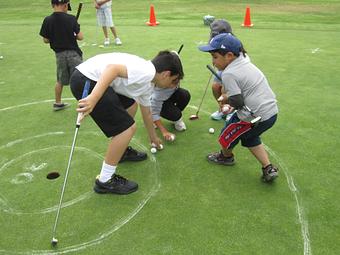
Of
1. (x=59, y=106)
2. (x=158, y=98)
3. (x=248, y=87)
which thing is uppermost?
(x=248, y=87)

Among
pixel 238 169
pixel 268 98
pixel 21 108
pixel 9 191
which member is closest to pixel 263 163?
pixel 238 169

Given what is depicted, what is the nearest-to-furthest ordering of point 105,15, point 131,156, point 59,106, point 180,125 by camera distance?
point 131,156 < point 180,125 < point 59,106 < point 105,15

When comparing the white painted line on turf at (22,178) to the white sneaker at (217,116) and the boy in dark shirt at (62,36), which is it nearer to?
the boy in dark shirt at (62,36)

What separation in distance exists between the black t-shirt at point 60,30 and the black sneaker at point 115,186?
264 cm

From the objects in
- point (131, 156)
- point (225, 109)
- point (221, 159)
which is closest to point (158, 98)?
point (131, 156)

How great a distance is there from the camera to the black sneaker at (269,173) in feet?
12.5

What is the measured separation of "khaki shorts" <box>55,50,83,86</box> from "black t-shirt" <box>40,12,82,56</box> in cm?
9

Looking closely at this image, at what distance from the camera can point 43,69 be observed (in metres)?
7.72

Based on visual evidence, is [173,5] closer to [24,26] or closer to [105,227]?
[24,26]

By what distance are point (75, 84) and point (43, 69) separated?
4.47 m

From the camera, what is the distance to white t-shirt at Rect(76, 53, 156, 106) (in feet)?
11.3

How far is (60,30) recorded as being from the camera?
5473mm

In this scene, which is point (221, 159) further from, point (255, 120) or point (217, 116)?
point (217, 116)

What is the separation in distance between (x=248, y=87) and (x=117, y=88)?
126cm
